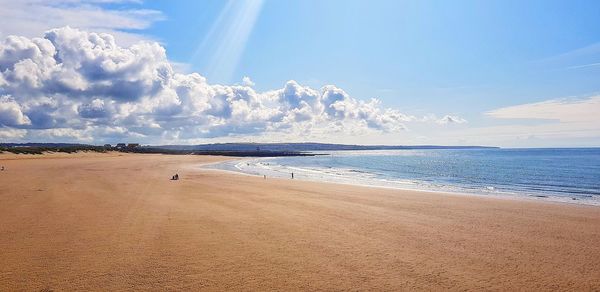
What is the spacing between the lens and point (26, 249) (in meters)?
10.1

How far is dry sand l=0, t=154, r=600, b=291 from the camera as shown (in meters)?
8.09

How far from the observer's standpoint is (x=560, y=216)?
1669 centimetres

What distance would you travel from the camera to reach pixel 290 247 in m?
10.6

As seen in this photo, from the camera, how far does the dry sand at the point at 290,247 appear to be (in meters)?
8.09

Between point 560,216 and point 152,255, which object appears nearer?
point 152,255

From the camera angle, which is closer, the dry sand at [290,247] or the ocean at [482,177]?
the dry sand at [290,247]

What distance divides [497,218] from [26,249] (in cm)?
1527

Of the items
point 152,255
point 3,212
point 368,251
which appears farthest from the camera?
point 3,212

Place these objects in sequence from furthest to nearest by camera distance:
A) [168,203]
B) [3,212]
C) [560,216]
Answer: [168,203] < [560,216] < [3,212]

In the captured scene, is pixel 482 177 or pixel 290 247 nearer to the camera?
pixel 290 247

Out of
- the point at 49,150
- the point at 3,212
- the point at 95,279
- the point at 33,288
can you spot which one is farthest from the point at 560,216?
the point at 49,150

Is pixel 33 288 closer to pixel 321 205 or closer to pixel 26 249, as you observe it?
pixel 26 249

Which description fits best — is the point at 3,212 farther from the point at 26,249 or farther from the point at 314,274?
the point at 314,274

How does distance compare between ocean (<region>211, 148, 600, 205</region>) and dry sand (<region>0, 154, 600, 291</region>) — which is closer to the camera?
dry sand (<region>0, 154, 600, 291</region>)
